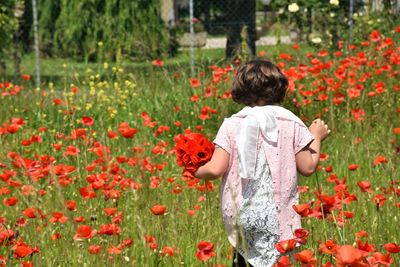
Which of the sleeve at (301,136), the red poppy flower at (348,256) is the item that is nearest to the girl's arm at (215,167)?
the sleeve at (301,136)

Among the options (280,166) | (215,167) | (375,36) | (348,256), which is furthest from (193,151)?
(375,36)

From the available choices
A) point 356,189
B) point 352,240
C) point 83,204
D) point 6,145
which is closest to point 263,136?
point 352,240

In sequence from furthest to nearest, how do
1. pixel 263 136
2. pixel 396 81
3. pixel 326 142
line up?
pixel 396 81, pixel 326 142, pixel 263 136

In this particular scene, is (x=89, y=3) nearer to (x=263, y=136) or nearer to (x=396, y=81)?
(x=396, y=81)

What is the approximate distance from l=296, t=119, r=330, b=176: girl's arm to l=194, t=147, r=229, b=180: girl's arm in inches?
10.0

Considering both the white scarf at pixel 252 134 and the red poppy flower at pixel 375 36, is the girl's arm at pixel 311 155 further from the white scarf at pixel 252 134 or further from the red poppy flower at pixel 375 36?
the red poppy flower at pixel 375 36

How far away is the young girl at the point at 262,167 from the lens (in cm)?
297

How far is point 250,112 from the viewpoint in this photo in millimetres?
3031

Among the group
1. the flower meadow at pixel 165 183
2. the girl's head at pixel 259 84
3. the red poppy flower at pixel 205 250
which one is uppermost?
the girl's head at pixel 259 84

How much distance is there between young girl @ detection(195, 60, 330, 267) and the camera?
2.97 m

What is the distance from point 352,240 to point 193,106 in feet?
10.7

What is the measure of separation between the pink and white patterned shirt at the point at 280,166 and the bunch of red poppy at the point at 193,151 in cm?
23

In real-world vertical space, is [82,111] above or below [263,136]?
below

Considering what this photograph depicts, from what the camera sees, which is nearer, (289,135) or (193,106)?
(289,135)
